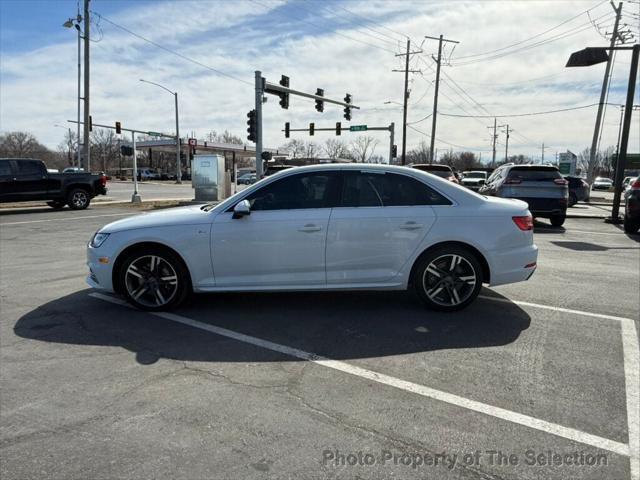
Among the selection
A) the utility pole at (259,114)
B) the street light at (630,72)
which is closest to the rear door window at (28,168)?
the utility pole at (259,114)

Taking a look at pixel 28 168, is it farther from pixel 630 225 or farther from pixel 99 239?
pixel 630 225

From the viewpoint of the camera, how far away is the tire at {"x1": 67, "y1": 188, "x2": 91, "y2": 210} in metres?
18.3

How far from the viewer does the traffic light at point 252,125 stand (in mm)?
21438

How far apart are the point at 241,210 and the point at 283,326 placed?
1.26 m

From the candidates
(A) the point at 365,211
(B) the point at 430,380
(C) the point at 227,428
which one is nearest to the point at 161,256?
(A) the point at 365,211

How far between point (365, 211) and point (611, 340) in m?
2.60

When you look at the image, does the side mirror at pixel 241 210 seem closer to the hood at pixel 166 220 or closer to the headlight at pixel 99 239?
the hood at pixel 166 220

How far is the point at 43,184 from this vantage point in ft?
57.0

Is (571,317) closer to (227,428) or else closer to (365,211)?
(365,211)

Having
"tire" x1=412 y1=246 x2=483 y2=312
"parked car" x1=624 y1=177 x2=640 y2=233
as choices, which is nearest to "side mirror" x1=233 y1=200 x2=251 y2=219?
"tire" x1=412 y1=246 x2=483 y2=312

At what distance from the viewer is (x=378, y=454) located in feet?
8.55

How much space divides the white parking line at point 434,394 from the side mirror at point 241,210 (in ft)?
3.80

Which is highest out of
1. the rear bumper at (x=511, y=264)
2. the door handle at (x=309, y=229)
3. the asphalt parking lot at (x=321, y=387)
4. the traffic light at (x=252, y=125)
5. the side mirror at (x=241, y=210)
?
the traffic light at (x=252, y=125)

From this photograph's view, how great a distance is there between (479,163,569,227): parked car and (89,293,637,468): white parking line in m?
8.84
